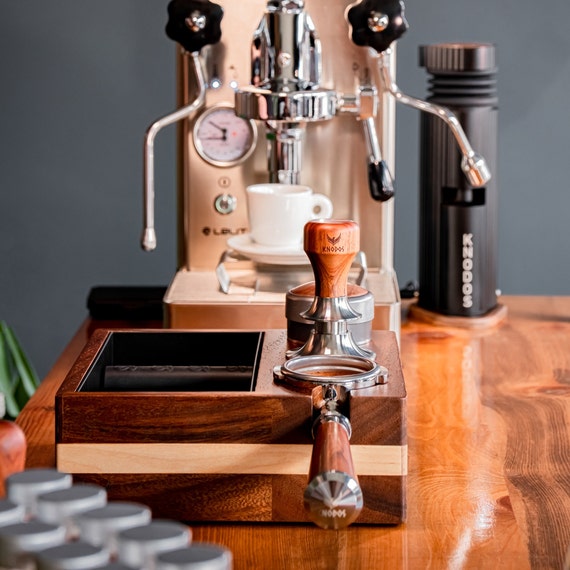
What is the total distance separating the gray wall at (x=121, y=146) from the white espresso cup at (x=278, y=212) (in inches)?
38.1

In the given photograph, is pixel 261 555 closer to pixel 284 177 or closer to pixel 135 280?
pixel 284 177

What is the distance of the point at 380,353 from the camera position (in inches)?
39.6

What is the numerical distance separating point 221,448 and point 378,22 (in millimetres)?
689

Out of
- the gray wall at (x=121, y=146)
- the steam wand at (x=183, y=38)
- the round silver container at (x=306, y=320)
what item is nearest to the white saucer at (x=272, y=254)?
the steam wand at (x=183, y=38)

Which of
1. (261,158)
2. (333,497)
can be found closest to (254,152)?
(261,158)

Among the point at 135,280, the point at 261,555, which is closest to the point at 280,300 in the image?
the point at 261,555

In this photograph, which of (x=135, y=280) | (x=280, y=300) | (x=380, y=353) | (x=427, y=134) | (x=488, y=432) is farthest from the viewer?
(x=135, y=280)

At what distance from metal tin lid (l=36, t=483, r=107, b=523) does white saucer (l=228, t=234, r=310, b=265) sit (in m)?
0.88

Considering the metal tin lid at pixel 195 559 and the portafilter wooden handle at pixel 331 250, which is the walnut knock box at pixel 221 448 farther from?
the metal tin lid at pixel 195 559

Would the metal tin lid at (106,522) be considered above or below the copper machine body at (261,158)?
below

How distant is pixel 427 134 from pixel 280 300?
382mm

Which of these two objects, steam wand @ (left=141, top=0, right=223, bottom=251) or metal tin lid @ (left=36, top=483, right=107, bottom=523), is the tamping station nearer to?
metal tin lid @ (left=36, top=483, right=107, bottom=523)

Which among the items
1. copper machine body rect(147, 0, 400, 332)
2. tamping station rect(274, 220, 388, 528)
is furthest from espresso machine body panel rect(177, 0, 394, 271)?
tamping station rect(274, 220, 388, 528)

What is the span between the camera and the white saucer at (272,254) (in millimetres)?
1397
